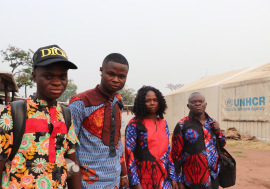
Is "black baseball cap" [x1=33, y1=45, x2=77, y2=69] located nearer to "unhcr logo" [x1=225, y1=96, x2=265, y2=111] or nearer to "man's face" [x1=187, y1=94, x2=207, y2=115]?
"man's face" [x1=187, y1=94, x2=207, y2=115]

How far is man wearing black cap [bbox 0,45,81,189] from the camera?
120 centimetres

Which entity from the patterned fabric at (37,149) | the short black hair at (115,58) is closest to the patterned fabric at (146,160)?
the short black hair at (115,58)

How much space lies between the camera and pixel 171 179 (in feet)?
7.66

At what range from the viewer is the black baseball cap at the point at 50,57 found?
135 cm

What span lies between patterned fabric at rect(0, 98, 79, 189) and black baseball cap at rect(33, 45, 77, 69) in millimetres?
238

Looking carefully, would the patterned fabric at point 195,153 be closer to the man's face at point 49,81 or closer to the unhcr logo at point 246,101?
the man's face at point 49,81

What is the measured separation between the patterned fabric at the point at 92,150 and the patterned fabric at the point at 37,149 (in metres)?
0.31

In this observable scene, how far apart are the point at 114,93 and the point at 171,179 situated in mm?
1087

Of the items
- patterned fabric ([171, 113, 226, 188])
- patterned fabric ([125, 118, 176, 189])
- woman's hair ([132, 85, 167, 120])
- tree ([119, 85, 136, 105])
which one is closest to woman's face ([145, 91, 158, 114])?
woman's hair ([132, 85, 167, 120])

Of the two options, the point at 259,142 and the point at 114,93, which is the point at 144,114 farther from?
the point at 259,142

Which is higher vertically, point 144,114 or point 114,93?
point 114,93

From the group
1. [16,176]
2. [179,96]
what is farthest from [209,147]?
[179,96]

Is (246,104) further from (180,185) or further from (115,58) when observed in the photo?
Result: (115,58)

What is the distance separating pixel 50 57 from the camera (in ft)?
4.49
